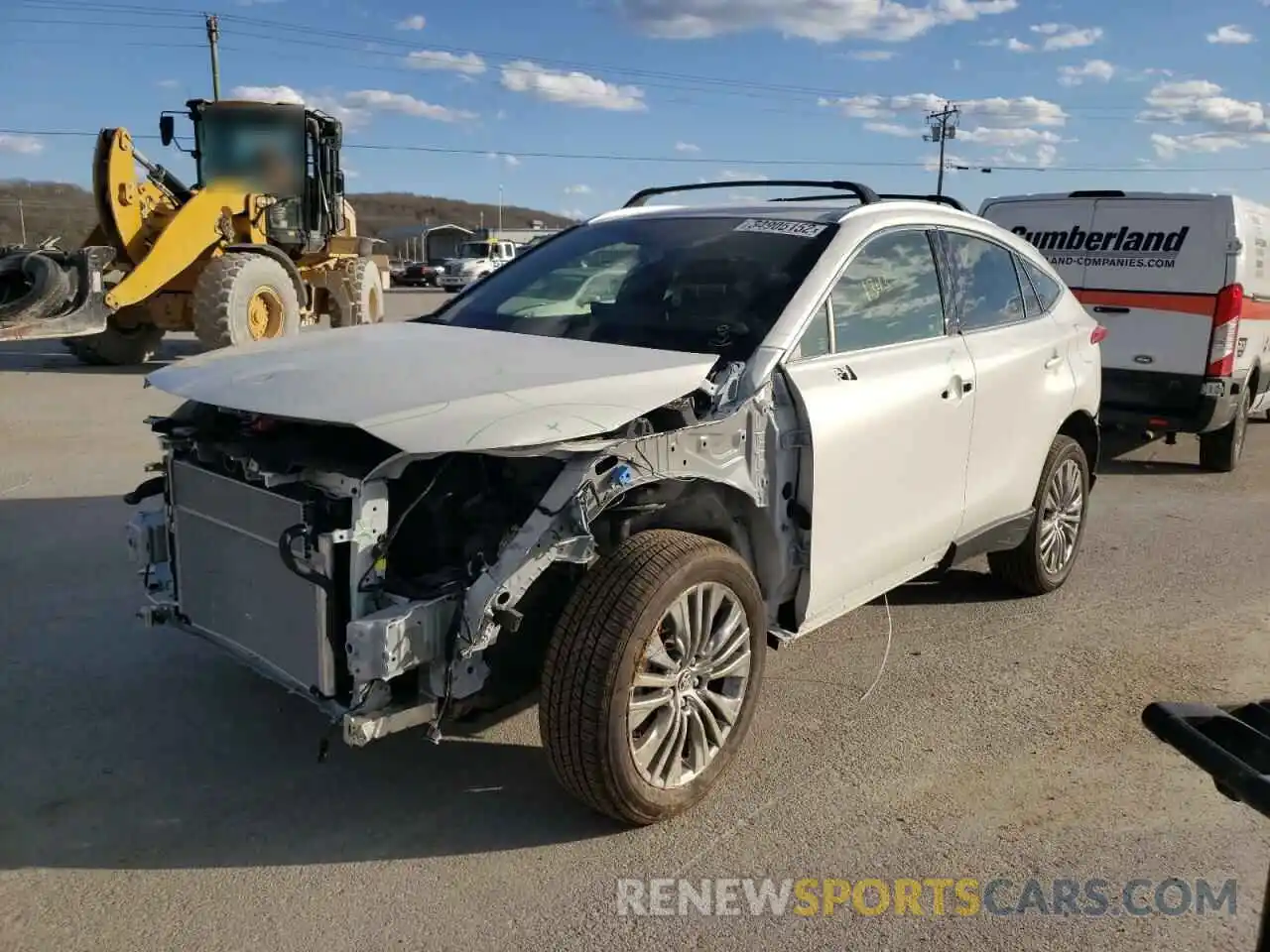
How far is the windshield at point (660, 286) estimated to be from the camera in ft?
12.9

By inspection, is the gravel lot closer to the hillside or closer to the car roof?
the car roof

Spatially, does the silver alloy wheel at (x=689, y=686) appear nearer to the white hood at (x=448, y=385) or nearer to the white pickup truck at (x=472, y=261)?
the white hood at (x=448, y=385)

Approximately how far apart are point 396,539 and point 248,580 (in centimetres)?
47

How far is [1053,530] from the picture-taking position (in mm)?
5551

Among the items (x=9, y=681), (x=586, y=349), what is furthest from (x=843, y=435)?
(x=9, y=681)

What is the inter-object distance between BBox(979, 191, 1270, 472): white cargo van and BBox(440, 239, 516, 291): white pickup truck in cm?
3443

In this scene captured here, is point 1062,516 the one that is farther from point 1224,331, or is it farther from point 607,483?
point 1224,331

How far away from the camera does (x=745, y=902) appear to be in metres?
3.02

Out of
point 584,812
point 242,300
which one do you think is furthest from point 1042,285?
point 242,300

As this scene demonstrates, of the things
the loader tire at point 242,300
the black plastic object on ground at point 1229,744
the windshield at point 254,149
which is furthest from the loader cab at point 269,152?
the black plastic object on ground at point 1229,744

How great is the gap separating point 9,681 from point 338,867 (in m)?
2.00

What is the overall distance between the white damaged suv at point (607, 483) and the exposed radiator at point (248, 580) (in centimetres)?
1

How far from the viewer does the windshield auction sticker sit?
13.7ft

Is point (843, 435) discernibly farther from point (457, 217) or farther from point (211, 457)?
point (457, 217)
